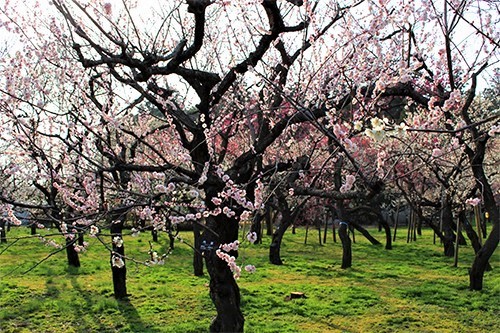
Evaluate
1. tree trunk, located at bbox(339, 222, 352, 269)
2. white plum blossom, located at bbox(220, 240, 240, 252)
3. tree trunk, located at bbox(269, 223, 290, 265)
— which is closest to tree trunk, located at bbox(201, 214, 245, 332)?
white plum blossom, located at bbox(220, 240, 240, 252)

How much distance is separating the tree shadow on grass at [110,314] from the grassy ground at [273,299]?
2 cm

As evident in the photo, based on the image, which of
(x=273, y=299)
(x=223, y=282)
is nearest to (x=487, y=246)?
(x=273, y=299)

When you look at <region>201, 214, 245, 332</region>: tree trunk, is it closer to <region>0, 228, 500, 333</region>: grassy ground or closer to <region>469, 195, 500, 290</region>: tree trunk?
<region>0, 228, 500, 333</region>: grassy ground

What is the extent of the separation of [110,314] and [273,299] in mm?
2717

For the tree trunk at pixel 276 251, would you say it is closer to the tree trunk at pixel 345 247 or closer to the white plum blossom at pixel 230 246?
the tree trunk at pixel 345 247

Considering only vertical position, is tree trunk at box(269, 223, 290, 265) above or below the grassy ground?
above

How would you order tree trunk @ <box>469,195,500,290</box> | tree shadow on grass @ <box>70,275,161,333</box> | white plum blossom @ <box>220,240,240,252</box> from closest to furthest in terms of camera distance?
white plum blossom @ <box>220,240,240,252</box> → tree shadow on grass @ <box>70,275,161,333</box> → tree trunk @ <box>469,195,500,290</box>

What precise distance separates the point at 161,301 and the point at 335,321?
3.18 meters

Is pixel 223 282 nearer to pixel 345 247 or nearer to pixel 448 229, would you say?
pixel 345 247

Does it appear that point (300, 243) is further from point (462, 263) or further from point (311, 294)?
point (311, 294)

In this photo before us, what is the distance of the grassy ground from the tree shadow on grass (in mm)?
16

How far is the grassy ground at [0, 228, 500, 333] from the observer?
7066 millimetres

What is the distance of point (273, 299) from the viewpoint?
332 inches

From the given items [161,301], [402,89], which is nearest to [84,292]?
[161,301]
